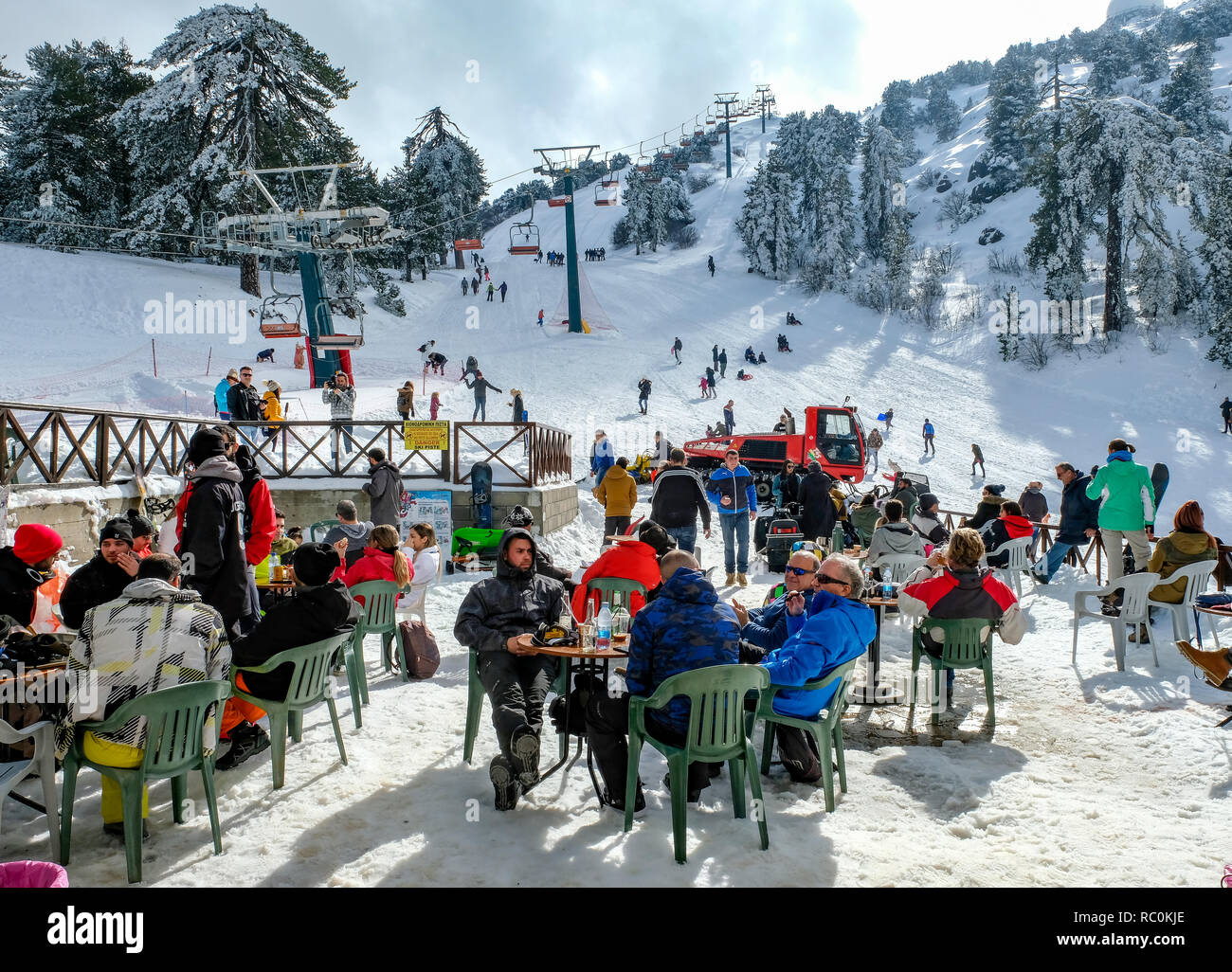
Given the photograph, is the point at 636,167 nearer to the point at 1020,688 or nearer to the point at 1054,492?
the point at 1054,492

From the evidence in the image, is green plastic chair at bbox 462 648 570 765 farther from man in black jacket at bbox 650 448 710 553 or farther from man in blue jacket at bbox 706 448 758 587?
man in blue jacket at bbox 706 448 758 587

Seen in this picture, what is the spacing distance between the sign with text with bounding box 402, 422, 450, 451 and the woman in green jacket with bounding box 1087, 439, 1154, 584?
29.3ft

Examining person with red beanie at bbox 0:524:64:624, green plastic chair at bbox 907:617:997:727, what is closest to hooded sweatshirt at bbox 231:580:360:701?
person with red beanie at bbox 0:524:64:624

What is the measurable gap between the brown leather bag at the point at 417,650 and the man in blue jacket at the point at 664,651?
9.00 feet

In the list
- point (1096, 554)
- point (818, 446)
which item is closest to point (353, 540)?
point (1096, 554)

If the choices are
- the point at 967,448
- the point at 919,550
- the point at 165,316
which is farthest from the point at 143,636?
the point at 165,316

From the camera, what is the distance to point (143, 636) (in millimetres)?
3291

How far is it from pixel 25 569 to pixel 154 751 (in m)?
2.08

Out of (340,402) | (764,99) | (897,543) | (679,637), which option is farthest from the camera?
(764,99)

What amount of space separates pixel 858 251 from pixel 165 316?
132ft

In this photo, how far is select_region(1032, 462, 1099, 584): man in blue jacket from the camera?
9.32m

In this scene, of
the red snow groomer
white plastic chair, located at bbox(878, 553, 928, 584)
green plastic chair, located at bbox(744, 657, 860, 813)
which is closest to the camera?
green plastic chair, located at bbox(744, 657, 860, 813)

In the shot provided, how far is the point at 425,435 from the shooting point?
1248 cm

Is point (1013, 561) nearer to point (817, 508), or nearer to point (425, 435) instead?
point (817, 508)
